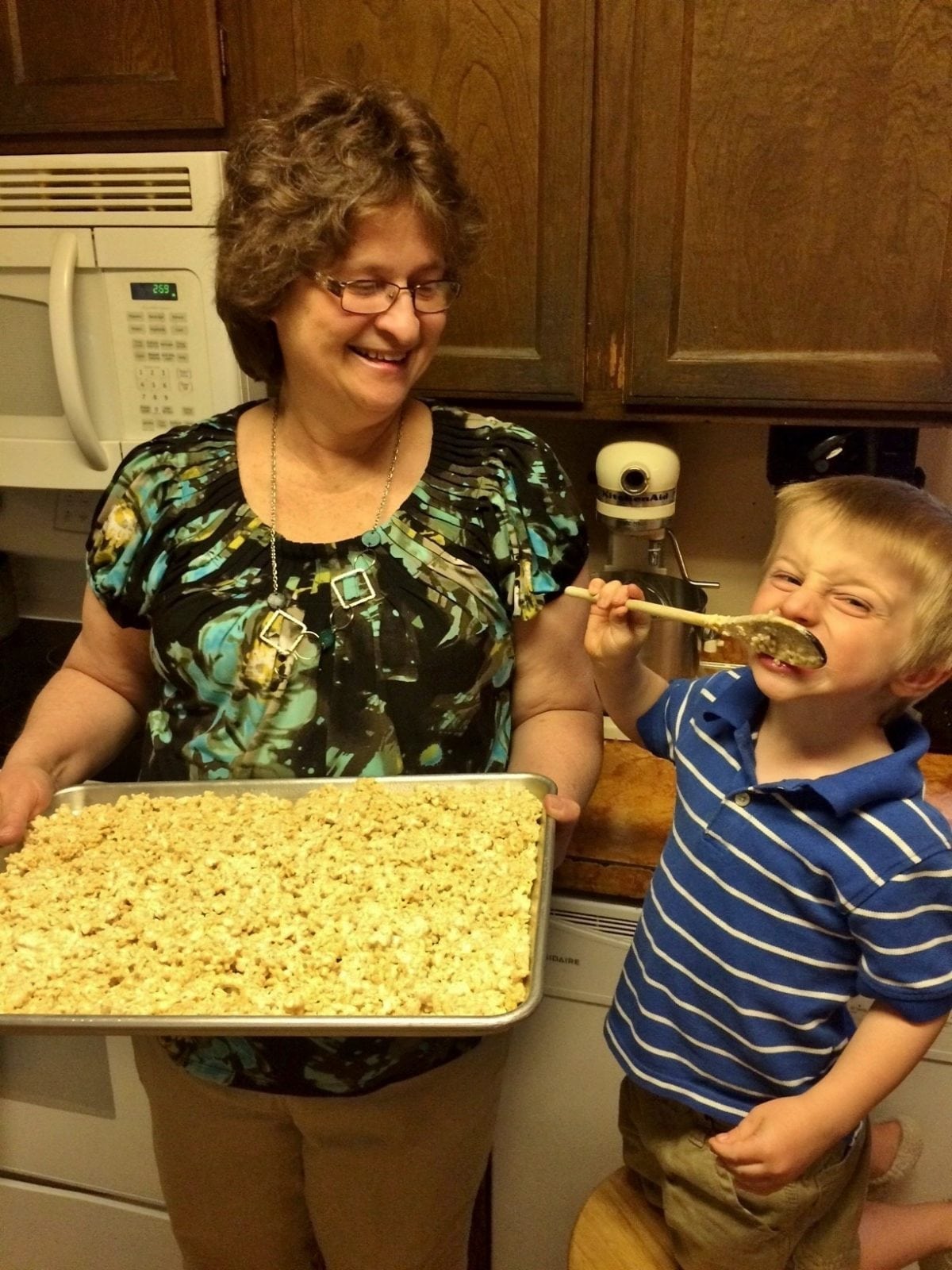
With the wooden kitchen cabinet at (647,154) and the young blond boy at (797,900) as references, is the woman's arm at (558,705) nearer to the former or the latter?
the young blond boy at (797,900)

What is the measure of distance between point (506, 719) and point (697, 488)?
870mm

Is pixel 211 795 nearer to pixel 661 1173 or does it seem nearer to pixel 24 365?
pixel 661 1173

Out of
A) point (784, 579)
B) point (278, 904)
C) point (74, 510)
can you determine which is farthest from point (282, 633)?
point (74, 510)

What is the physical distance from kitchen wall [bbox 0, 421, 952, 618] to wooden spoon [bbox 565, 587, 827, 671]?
3.11 feet

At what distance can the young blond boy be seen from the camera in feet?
2.74

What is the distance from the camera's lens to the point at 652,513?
167 cm

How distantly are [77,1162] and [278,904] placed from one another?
996 mm

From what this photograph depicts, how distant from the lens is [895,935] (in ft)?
2.73

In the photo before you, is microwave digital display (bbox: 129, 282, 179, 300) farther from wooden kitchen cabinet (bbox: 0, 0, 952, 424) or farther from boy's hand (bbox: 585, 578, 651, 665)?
boy's hand (bbox: 585, 578, 651, 665)

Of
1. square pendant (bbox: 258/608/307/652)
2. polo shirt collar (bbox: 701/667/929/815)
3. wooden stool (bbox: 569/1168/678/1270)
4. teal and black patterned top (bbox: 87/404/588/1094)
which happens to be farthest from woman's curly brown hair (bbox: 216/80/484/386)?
wooden stool (bbox: 569/1168/678/1270)

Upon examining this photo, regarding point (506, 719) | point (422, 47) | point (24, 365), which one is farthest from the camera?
point (24, 365)

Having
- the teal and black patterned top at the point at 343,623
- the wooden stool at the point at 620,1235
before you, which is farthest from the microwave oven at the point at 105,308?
the wooden stool at the point at 620,1235

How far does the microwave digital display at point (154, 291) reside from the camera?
4.84ft

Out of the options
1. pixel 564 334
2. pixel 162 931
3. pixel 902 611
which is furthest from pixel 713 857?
pixel 564 334
